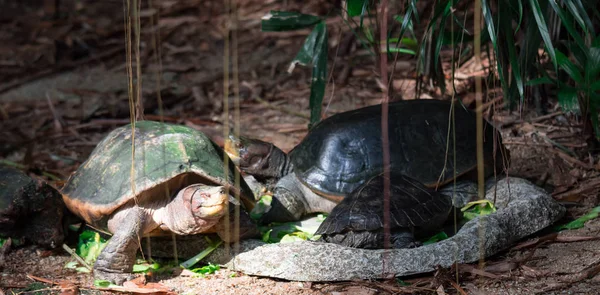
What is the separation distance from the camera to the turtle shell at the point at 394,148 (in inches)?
186

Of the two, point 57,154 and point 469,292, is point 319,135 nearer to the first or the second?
point 469,292

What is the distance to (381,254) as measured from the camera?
382 cm

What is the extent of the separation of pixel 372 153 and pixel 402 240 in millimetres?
910

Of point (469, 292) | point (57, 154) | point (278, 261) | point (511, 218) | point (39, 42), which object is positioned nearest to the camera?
point (469, 292)

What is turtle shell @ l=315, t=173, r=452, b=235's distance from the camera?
13.1ft

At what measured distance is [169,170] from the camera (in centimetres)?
400

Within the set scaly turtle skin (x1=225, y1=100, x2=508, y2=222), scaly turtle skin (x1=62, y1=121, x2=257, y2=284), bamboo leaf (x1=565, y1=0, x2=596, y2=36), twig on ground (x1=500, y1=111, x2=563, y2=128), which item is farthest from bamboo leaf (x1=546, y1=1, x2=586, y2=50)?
scaly turtle skin (x1=62, y1=121, x2=257, y2=284)

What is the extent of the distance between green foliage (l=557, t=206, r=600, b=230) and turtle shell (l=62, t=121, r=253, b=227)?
2006 mm

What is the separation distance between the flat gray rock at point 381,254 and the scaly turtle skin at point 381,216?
144 millimetres

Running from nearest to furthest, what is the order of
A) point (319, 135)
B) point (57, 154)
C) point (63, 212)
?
1. point (63, 212)
2. point (319, 135)
3. point (57, 154)

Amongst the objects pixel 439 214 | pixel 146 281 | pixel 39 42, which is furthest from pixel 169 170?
pixel 39 42

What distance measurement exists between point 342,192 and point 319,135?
54cm

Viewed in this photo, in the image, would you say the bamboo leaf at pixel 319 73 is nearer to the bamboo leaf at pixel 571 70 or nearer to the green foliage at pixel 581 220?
the bamboo leaf at pixel 571 70

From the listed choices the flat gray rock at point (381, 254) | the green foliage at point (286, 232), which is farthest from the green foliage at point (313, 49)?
the flat gray rock at point (381, 254)
